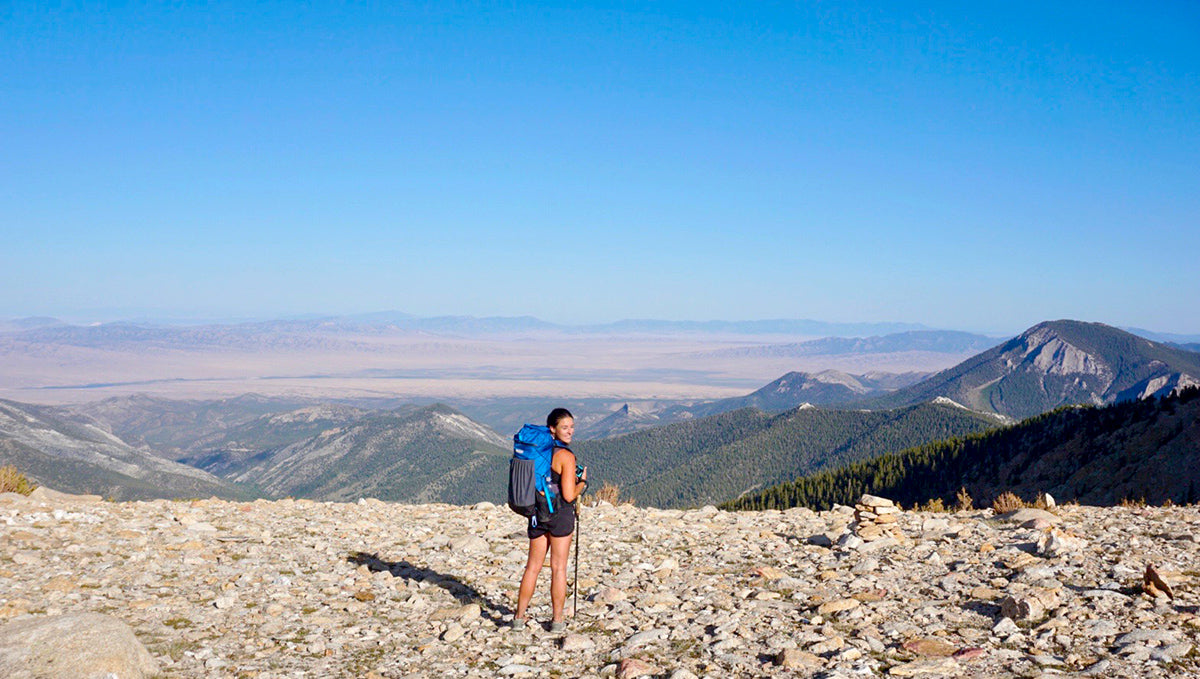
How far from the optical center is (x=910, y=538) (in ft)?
40.1

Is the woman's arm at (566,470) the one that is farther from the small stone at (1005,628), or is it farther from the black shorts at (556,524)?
the small stone at (1005,628)

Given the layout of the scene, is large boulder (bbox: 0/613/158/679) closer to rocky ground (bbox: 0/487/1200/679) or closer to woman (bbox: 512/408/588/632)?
rocky ground (bbox: 0/487/1200/679)

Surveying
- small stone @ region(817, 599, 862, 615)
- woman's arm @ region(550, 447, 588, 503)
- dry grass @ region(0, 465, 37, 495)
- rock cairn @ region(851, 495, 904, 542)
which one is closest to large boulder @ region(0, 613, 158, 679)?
woman's arm @ region(550, 447, 588, 503)

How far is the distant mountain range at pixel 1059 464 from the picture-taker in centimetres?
3684

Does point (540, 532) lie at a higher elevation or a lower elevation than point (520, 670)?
higher

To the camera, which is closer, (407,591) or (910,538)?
(407,591)

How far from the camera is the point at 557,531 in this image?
887cm

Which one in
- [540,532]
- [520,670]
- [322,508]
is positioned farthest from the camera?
[322,508]

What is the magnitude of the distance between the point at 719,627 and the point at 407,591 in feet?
15.0

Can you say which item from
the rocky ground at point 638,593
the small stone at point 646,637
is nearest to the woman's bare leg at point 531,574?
the rocky ground at point 638,593

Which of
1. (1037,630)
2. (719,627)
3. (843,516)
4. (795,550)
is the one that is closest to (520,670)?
(719,627)

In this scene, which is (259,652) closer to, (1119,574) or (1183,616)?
(1183,616)

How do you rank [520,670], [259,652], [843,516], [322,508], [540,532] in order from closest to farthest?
[520,670] → [259,652] → [540,532] → [843,516] → [322,508]

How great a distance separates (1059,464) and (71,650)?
59107 millimetres
